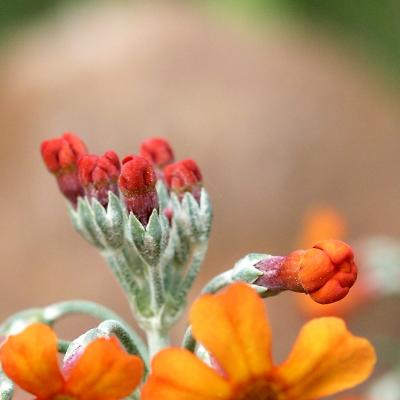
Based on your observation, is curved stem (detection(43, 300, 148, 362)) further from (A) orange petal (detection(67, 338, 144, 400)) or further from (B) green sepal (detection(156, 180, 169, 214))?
(A) orange petal (detection(67, 338, 144, 400))

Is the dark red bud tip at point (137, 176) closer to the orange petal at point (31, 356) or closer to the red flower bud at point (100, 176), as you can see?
the red flower bud at point (100, 176)

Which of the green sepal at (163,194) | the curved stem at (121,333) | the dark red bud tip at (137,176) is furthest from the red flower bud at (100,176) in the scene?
the curved stem at (121,333)

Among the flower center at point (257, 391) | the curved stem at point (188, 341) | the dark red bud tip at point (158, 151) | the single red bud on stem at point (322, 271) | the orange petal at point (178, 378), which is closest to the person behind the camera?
the orange petal at point (178, 378)

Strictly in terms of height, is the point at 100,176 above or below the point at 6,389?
above

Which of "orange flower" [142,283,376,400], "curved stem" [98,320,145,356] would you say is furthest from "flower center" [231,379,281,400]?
"curved stem" [98,320,145,356]

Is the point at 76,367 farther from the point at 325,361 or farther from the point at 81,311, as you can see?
the point at 81,311

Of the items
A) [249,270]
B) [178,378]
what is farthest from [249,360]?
[249,270]

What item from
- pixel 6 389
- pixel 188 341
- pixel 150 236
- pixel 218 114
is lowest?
pixel 188 341
